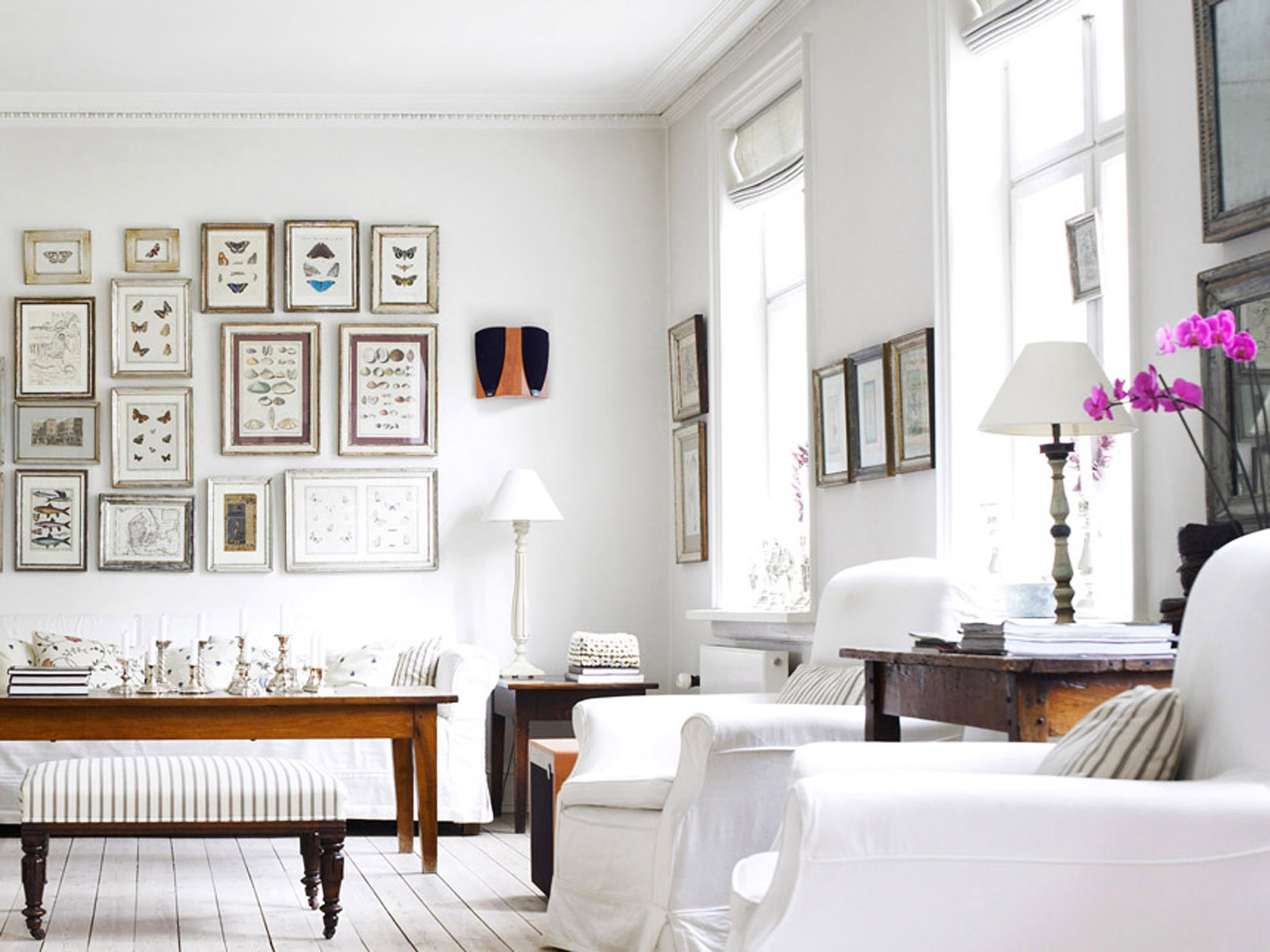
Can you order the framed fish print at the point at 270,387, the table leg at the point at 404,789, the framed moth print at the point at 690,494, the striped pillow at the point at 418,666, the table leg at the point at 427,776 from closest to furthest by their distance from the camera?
the table leg at the point at 427,776 < the table leg at the point at 404,789 < the striped pillow at the point at 418,666 < the framed moth print at the point at 690,494 < the framed fish print at the point at 270,387

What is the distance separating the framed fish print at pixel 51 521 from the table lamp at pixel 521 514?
1743 mm

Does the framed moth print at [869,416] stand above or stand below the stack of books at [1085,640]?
above

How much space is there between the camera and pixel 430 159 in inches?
281

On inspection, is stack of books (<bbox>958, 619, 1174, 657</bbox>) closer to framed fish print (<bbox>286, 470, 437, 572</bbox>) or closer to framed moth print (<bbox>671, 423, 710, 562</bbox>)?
framed moth print (<bbox>671, 423, 710, 562</bbox>)

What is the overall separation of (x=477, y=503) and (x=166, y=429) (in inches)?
53.9

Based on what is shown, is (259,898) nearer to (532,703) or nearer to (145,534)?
(532,703)

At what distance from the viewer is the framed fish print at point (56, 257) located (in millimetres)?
6898

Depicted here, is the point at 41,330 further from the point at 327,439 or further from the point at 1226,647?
the point at 1226,647

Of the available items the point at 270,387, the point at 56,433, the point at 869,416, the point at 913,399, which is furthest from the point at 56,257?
the point at 913,399

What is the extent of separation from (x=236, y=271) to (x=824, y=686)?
3915 mm

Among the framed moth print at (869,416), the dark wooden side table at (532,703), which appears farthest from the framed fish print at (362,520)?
the framed moth print at (869,416)

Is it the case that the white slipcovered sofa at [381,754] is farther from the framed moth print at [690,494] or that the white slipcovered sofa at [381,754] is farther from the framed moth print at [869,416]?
the framed moth print at [869,416]

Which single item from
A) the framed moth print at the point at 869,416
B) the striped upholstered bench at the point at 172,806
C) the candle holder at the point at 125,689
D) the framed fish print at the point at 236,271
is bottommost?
the striped upholstered bench at the point at 172,806

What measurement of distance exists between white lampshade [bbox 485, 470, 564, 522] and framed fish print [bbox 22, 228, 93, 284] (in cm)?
203
